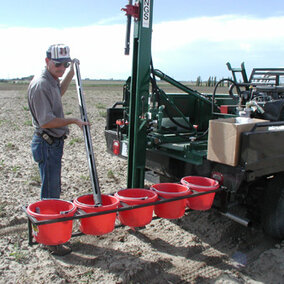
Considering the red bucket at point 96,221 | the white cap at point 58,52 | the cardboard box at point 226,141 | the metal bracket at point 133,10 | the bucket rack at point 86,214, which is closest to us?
the bucket rack at point 86,214

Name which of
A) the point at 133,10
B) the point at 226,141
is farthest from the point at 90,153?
the point at 133,10

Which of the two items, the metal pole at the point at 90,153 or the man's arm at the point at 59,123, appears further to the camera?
the man's arm at the point at 59,123

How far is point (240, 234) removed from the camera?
13.8 ft

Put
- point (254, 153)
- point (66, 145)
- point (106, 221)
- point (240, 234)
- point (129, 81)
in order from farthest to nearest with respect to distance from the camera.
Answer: point (66, 145) → point (129, 81) → point (240, 234) → point (254, 153) → point (106, 221)

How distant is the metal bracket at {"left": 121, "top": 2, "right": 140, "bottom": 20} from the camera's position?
13.0 ft

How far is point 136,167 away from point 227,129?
1.35 meters

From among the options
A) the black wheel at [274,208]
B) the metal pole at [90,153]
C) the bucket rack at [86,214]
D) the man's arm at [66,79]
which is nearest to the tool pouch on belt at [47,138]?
the metal pole at [90,153]

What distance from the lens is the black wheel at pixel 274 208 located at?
3736 mm

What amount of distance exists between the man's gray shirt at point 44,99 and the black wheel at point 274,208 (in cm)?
236

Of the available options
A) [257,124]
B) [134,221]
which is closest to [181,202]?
[134,221]

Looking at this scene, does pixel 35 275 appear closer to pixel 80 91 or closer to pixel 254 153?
pixel 80 91

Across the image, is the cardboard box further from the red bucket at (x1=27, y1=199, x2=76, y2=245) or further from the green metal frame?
the red bucket at (x1=27, y1=199, x2=76, y2=245)

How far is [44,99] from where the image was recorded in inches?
137

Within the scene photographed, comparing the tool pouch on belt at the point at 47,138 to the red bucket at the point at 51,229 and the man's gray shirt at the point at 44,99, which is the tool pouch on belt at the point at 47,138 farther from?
the red bucket at the point at 51,229
